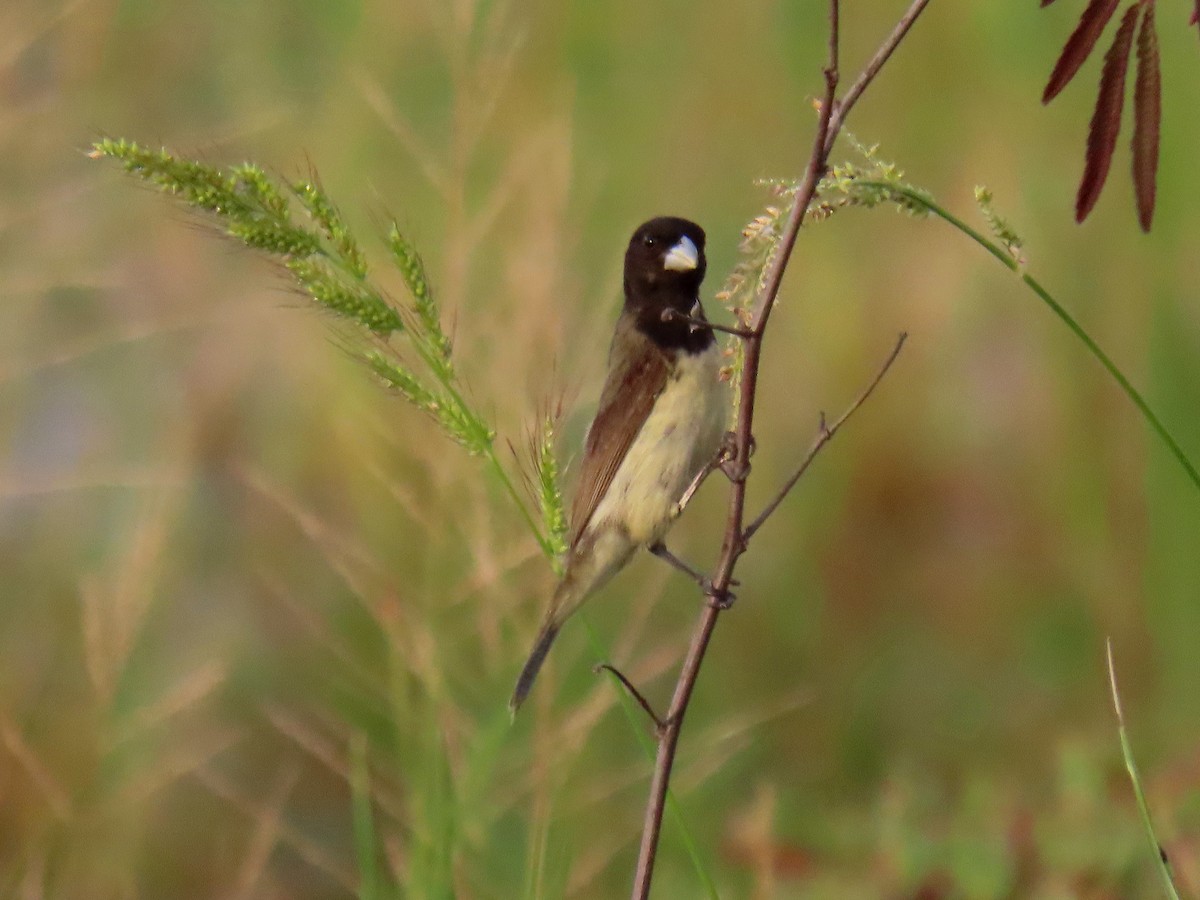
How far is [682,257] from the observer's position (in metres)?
2.12

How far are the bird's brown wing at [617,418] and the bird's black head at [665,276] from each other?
36 mm

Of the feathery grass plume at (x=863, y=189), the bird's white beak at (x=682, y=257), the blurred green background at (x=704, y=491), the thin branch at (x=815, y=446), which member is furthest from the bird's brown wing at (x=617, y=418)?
the feathery grass plume at (x=863, y=189)

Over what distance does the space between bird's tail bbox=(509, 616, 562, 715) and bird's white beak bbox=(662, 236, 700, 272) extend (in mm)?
479

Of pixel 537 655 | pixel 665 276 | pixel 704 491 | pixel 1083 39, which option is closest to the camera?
pixel 1083 39

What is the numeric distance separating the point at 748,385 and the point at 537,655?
0.89m

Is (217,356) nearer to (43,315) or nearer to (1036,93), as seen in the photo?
(43,315)

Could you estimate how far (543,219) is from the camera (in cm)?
→ 244

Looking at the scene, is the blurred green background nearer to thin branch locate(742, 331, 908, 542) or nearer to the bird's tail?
the bird's tail

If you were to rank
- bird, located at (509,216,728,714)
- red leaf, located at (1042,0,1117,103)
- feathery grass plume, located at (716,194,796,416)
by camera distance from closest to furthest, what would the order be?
red leaf, located at (1042,0,1117,103), feathery grass plume, located at (716,194,796,416), bird, located at (509,216,728,714)

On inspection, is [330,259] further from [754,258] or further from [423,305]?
[754,258]

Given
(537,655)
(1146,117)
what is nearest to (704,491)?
(537,655)

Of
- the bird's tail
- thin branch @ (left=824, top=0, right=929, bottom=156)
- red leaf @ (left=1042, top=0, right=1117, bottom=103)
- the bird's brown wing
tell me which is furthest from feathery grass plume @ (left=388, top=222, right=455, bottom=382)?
the bird's brown wing

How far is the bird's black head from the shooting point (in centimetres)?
214

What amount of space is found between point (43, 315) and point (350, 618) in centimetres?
100
